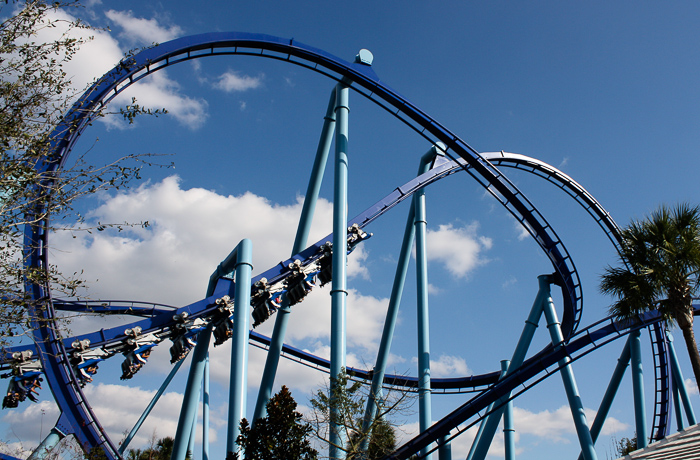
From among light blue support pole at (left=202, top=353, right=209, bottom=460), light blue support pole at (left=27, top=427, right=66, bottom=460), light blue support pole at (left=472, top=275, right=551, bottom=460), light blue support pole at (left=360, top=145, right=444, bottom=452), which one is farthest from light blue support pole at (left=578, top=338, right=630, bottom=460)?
light blue support pole at (left=27, top=427, right=66, bottom=460)

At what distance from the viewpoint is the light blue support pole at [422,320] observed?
11148 mm

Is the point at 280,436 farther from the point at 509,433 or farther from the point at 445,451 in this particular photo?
the point at 509,433

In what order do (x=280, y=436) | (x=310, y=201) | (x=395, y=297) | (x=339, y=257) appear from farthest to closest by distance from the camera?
1. (x=395, y=297)
2. (x=310, y=201)
3. (x=339, y=257)
4. (x=280, y=436)

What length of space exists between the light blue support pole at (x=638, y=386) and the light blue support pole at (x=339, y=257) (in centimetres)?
829

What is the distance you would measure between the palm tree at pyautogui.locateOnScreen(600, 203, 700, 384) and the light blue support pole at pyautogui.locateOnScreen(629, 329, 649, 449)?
6534mm

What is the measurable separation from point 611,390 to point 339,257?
9.07m

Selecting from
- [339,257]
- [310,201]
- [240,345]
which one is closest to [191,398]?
[240,345]

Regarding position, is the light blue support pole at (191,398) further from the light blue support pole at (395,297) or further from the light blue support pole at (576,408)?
the light blue support pole at (576,408)

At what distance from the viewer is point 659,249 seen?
25.5 feet

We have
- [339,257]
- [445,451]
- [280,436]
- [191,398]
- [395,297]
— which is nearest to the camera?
[280,436]

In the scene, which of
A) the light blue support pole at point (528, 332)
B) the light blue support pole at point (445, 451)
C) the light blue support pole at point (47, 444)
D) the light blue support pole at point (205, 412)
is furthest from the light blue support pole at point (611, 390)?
the light blue support pole at point (47, 444)

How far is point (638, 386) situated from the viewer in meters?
13.6

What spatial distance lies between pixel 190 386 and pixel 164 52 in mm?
6627

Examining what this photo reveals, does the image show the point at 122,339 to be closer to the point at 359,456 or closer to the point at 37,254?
the point at 37,254
